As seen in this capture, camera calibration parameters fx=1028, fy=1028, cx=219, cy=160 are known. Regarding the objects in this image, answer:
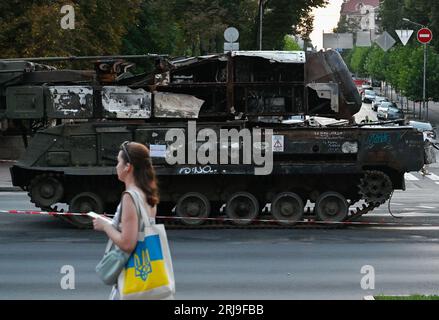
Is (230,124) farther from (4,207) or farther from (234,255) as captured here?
(4,207)

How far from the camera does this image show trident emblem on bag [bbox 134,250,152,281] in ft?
21.6

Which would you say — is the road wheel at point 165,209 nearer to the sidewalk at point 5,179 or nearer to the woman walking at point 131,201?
the sidewalk at point 5,179

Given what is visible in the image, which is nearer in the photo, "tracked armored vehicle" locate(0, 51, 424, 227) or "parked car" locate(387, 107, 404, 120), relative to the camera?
"tracked armored vehicle" locate(0, 51, 424, 227)

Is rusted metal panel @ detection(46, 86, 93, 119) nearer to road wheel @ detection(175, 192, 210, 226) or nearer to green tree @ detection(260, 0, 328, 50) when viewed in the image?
road wheel @ detection(175, 192, 210, 226)

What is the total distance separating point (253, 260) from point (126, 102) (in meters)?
5.37

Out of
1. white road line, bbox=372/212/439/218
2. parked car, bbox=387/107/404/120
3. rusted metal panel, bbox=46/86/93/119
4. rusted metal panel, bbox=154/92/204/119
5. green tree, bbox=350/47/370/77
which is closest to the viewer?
rusted metal panel, bbox=46/86/93/119

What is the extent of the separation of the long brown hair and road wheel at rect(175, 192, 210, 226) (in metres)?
12.0

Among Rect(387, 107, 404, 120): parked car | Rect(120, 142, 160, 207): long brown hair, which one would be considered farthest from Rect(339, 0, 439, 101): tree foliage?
Rect(120, 142, 160, 207): long brown hair

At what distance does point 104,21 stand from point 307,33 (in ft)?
56.7

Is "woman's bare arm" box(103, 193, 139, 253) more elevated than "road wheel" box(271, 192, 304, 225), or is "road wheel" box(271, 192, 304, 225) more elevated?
"woman's bare arm" box(103, 193, 139, 253)

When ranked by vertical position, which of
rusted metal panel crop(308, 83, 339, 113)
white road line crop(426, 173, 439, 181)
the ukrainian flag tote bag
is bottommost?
white road line crop(426, 173, 439, 181)

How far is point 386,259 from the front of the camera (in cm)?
1468

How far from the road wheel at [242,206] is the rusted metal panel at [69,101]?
9.98 feet
